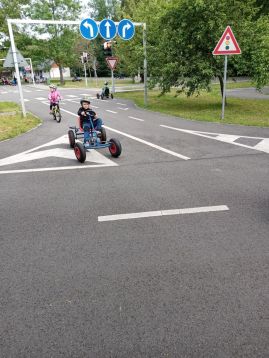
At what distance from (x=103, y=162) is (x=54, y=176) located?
1.40 metres

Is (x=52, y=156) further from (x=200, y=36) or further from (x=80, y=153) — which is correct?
(x=200, y=36)

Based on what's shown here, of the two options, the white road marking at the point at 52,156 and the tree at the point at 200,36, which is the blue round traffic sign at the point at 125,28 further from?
the white road marking at the point at 52,156

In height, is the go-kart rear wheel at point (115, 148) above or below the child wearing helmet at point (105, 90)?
below

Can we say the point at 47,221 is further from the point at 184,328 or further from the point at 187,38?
the point at 187,38

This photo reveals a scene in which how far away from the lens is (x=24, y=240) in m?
4.12

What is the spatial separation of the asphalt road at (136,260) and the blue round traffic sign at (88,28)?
27.7ft

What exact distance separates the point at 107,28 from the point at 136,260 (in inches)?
518

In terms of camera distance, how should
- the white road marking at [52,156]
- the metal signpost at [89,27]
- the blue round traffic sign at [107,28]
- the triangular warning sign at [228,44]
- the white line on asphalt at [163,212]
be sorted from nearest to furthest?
1. the white line on asphalt at [163,212]
2. the white road marking at [52,156]
3. the triangular warning sign at [228,44]
4. the metal signpost at [89,27]
5. the blue round traffic sign at [107,28]

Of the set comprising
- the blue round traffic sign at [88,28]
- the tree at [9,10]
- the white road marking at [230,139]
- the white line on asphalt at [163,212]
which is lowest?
the white road marking at [230,139]

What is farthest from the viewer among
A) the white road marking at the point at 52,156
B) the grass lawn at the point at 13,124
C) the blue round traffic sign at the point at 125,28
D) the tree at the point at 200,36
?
the tree at the point at 200,36

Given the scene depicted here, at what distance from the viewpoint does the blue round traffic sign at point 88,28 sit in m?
13.3

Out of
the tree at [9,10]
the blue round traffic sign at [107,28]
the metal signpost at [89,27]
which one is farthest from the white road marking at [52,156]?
the tree at [9,10]

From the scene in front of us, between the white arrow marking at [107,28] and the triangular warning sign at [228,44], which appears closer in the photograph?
the triangular warning sign at [228,44]

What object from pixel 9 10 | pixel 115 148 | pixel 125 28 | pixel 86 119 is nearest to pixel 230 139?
pixel 115 148
